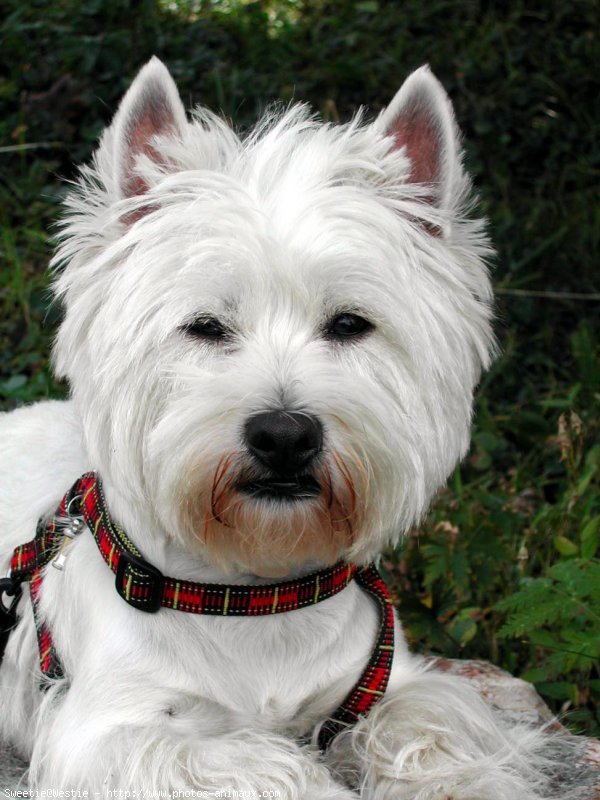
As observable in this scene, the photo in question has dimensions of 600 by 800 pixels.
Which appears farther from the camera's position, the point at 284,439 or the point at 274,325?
the point at 274,325

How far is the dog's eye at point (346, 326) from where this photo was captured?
260 cm

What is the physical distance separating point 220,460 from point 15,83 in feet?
17.8

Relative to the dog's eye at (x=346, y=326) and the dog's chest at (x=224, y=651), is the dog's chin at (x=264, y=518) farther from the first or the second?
the dog's eye at (x=346, y=326)

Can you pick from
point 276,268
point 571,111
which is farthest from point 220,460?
point 571,111

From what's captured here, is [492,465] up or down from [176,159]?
down

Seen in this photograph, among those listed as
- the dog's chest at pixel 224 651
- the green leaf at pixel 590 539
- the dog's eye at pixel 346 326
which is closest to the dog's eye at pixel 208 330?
the dog's eye at pixel 346 326

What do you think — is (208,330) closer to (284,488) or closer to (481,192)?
(284,488)

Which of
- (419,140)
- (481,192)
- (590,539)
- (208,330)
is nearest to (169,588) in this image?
(208,330)

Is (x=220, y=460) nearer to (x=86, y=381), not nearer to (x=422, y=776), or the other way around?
(x=86, y=381)

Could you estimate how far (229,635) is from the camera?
258 centimetres

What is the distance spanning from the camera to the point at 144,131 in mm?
2738

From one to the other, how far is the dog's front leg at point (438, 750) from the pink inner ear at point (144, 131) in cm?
141

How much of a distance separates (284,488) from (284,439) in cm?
14

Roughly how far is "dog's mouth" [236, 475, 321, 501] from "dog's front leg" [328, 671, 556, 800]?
2.10 ft
